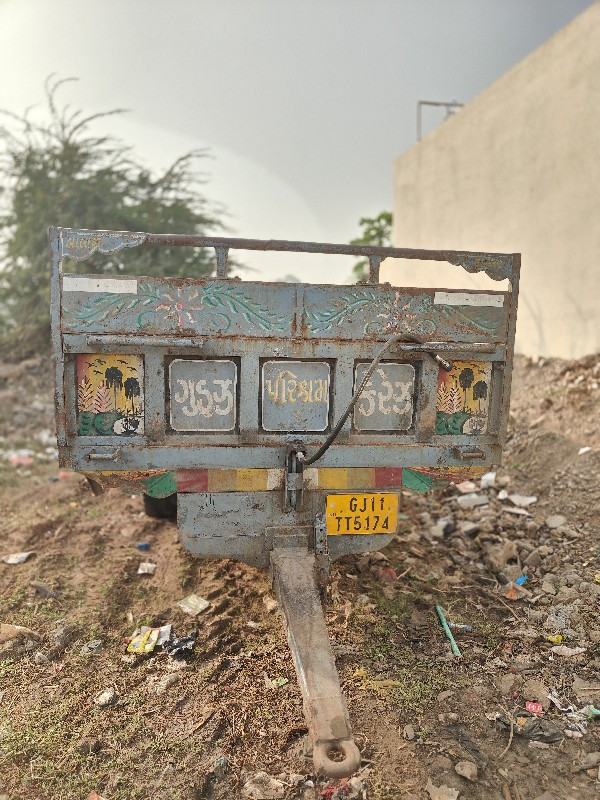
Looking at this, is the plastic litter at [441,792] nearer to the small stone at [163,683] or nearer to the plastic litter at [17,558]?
the small stone at [163,683]

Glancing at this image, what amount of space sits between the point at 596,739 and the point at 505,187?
624cm

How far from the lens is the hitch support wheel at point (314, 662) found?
1818mm

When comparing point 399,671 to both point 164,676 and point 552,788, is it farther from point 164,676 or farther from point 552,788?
point 164,676

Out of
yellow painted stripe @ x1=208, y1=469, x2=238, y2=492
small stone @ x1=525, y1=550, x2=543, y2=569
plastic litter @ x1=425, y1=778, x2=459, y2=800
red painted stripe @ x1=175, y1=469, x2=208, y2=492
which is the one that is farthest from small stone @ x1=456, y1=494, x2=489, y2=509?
plastic litter @ x1=425, y1=778, x2=459, y2=800

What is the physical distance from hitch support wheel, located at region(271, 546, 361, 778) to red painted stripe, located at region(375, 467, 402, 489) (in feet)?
1.55

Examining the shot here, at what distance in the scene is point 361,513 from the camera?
8.89 feet

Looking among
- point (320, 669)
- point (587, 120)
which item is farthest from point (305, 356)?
point (587, 120)

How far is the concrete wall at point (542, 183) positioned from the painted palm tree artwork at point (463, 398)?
11.3ft

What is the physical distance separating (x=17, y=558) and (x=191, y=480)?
5.76 ft

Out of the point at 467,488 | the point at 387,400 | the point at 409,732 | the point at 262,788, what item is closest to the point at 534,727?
the point at 409,732

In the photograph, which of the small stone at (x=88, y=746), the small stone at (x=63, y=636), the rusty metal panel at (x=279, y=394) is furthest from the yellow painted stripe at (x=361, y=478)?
the small stone at (x=63, y=636)

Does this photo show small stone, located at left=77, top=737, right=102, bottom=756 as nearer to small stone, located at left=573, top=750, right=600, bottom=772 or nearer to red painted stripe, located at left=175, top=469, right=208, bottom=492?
red painted stripe, located at left=175, top=469, right=208, bottom=492

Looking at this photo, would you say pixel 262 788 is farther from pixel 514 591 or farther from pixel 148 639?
pixel 514 591

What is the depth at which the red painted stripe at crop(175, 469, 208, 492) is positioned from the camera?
8.50 feet
